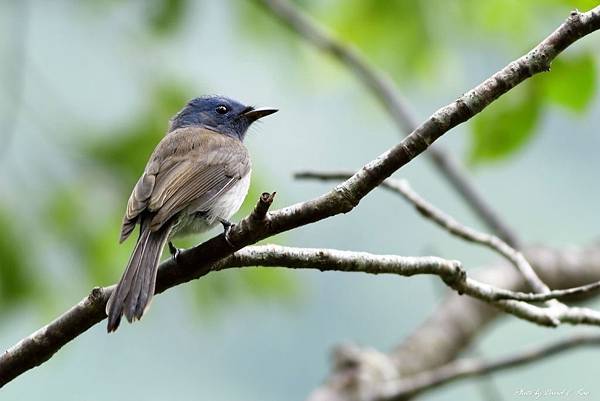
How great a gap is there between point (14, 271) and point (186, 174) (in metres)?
1.95

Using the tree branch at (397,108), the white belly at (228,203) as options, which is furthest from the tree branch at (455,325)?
the white belly at (228,203)

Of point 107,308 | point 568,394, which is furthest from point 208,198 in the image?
point 568,394

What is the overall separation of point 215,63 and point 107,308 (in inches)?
500

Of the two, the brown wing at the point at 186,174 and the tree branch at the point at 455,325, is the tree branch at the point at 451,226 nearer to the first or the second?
the brown wing at the point at 186,174

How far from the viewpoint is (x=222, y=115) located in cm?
608

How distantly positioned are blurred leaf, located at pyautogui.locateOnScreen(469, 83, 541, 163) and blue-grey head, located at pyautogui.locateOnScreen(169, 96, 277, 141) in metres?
1.61

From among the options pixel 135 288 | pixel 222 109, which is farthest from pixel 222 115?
pixel 135 288

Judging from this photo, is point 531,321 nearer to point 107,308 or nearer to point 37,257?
point 107,308

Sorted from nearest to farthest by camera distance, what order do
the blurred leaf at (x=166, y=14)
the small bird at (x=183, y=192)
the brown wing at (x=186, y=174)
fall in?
1. the small bird at (x=183, y=192)
2. the brown wing at (x=186, y=174)
3. the blurred leaf at (x=166, y=14)

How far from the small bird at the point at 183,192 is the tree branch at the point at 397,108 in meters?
0.79

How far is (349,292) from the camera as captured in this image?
706 inches

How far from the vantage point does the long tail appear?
10.8 feet

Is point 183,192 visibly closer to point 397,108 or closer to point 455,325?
point 397,108

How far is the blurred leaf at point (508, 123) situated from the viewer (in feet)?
15.8
